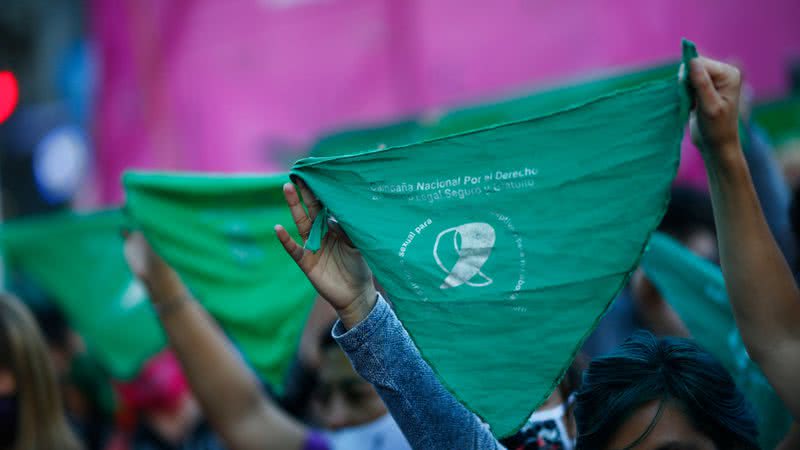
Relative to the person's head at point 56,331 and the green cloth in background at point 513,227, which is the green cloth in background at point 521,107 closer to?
the person's head at point 56,331

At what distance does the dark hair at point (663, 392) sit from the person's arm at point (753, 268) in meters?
0.17

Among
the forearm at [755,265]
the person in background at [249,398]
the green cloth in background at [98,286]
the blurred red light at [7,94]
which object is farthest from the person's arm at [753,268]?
the blurred red light at [7,94]

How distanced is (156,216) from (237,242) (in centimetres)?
29

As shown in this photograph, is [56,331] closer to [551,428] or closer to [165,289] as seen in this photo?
[165,289]

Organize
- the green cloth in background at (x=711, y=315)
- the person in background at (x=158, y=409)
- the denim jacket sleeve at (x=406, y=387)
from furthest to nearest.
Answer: the person in background at (x=158, y=409)
the green cloth in background at (x=711, y=315)
the denim jacket sleeve at (x=406, y=387)

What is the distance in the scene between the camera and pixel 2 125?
7.37 m

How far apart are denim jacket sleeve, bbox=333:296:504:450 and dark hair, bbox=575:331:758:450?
24 centimetres

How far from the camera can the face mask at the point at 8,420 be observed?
9.12 ft

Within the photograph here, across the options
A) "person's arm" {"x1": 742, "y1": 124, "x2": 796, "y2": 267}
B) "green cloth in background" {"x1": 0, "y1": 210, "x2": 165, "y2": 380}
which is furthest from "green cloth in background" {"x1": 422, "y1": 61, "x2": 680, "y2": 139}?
"green cloth in background" {"x1": 0, "y1": 210, "x2": 165, "y2": 380}

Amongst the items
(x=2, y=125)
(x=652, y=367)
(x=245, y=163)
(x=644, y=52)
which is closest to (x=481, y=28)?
(x=644, y=52)

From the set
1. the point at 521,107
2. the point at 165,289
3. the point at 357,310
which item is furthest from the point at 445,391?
the point at 521,107

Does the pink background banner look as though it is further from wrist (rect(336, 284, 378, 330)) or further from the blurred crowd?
wrist (rect(336, 284, 378, 330))

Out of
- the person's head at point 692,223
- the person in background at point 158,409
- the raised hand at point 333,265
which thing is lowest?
the person in background at point 158,409

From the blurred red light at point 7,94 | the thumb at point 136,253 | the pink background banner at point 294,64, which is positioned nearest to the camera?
the thumb at point 136,253
